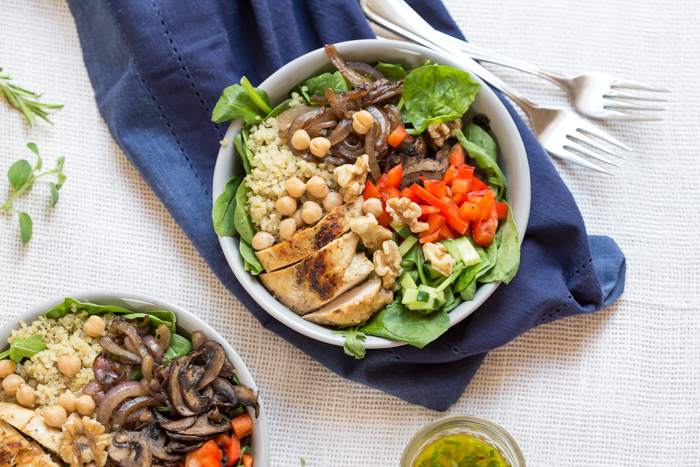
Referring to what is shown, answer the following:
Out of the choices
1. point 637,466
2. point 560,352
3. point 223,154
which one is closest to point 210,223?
point 223,154

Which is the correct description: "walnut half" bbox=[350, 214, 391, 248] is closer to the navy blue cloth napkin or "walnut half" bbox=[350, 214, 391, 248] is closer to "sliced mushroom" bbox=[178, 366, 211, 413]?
the navy blue cloth napkin

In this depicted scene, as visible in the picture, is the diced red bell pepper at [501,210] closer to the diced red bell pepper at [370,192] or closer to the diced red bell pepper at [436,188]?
the diced red bell pepper at [436,188]

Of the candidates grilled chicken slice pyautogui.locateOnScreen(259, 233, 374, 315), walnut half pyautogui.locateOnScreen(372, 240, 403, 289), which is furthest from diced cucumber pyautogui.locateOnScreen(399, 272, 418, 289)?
grilled chicken slice pyautogui.locateOnScreen(259, 233, 374, 315)

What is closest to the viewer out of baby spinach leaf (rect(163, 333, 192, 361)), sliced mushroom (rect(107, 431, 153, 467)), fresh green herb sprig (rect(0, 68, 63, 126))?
sliced mushroom (rect(107, 431, 153, 467))

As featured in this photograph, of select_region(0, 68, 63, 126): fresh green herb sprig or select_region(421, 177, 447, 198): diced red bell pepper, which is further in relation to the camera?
select_region(0, 68, 63, 126): fresh green herb sprig

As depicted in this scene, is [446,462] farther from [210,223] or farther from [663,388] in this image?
[210,223]

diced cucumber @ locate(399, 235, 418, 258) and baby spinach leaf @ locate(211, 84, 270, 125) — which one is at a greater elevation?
baby spinach leaf @ locate(211, 84, 270, 125)

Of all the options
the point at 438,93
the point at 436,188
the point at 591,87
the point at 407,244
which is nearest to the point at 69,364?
the point at 407,244
